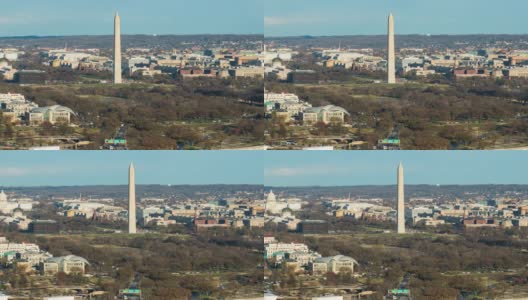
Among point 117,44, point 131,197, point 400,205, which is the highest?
point 117,44

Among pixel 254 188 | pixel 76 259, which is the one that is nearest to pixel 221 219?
pixel 254 188

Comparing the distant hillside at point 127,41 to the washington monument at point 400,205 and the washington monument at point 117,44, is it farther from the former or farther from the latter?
the washington monument at point 400,205

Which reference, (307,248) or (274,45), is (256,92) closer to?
(274,45)

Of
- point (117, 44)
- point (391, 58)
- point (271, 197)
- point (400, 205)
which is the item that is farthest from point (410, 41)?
point (117, 44)

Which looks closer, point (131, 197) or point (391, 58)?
point (131, 197)

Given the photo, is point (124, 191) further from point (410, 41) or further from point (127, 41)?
point (410, 41)
